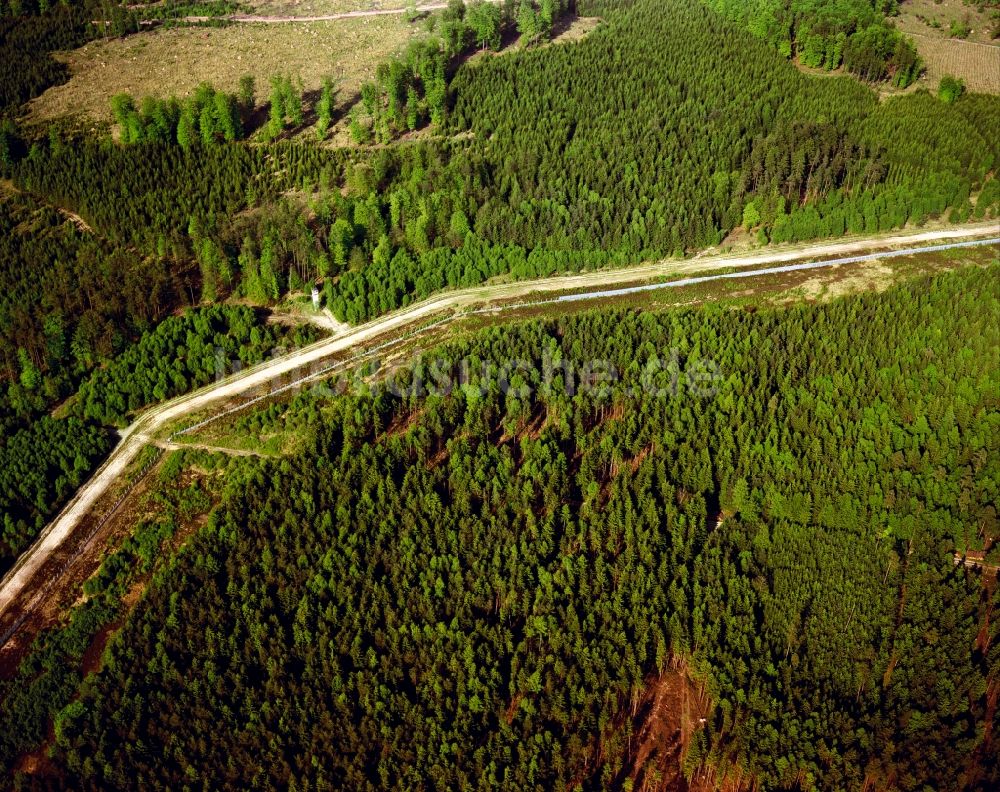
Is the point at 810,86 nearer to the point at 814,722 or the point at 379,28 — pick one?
the point at 379,28

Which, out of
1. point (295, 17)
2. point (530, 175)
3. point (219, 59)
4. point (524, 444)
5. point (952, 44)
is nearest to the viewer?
point (524, 444)

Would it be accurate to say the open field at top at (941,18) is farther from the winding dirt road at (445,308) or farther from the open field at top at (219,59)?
the open field at top at (219,59)

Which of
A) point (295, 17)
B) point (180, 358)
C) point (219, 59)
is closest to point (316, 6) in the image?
point (295, 17)

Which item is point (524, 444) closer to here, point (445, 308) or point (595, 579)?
point (595, 579)

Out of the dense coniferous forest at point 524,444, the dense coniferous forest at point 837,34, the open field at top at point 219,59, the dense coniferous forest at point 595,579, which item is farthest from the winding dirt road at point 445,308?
the open field at top at point 219,59

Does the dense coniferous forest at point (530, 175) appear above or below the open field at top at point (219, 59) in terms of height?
below

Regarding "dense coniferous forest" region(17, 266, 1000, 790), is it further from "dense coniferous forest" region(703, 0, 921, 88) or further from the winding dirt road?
"dense coniferous forest" region(703, 0, 921, 88)
